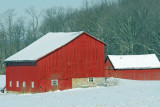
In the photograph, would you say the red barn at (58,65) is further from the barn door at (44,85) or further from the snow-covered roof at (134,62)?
the snow-covered roof at (134,62)

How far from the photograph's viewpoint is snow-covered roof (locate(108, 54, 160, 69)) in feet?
194

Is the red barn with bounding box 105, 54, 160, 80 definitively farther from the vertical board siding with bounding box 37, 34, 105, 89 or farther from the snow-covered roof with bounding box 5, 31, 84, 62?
the snow-covered roof with bounding box 5, 31, 84, 62

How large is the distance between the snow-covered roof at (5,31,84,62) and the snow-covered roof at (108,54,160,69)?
40.2 ft

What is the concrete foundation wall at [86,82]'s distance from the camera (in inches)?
1831

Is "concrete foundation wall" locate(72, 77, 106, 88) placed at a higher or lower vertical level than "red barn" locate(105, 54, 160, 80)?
lower

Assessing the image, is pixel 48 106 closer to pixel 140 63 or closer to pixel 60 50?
pixel 60 50

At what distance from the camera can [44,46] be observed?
161 ft

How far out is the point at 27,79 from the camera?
4584 centimetres


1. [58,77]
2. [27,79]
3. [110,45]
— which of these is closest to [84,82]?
[58,77]

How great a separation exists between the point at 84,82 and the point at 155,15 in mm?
31245

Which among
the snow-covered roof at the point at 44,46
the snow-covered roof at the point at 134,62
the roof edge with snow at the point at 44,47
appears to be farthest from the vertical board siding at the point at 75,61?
the snow-covered roof at the point at 134,62

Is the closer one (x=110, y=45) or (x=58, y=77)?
(x=58, y=77)

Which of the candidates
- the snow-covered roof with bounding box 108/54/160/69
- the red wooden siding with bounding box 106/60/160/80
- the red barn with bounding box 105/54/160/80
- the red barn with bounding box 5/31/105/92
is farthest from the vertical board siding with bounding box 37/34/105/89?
the snow-covered roof with bounding box 108/54/160/69

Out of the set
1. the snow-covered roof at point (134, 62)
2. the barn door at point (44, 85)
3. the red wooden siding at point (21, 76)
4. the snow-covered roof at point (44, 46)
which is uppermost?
the snow-covered roof at point (44, 46)
